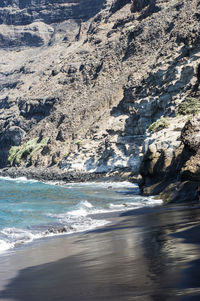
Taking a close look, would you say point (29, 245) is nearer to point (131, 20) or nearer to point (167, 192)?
point (167, 192)

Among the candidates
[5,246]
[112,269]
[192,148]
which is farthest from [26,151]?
[112,269]

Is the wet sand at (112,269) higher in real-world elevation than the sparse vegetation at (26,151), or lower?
lower

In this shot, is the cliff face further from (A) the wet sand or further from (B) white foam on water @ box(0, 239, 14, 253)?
(A) the wet sand

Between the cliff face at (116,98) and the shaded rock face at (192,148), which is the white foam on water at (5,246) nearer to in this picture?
the shaded rock face at (192,148)

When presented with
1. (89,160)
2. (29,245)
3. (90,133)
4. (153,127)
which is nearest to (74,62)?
(90,133)

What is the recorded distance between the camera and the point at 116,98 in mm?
73688

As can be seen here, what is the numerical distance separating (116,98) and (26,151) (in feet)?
68.6

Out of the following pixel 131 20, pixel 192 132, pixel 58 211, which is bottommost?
pixel 58 211

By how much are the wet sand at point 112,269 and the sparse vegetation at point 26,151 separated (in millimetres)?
69647

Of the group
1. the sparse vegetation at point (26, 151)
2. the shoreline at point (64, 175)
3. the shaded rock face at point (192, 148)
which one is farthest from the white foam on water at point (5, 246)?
the sparse vegetation at point (26, 151)

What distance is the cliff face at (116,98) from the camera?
54188 millimetres

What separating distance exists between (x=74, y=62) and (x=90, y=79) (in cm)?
1500

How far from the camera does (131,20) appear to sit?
99438mm

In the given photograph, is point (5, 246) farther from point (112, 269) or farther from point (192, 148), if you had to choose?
point (192, 148)
